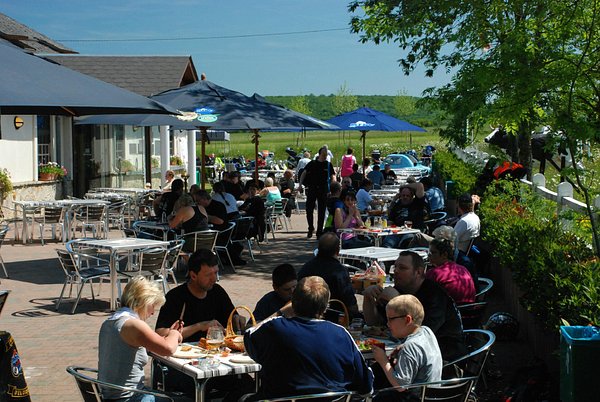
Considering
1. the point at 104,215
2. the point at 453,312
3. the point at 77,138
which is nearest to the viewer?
the point at 453,312

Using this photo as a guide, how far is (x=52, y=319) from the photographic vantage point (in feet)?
33.4

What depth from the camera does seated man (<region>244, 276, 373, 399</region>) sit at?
462 cm

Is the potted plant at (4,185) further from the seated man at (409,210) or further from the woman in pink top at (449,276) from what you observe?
the woman in pink top at (449,276)

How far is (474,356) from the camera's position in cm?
573

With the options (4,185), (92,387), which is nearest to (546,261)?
(92,387)

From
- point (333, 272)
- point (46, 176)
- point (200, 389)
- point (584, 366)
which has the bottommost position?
point (200, 389)

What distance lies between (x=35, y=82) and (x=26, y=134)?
16.9m

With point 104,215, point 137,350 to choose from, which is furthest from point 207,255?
point 104,215

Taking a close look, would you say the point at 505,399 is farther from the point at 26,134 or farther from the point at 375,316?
the point at 26,134

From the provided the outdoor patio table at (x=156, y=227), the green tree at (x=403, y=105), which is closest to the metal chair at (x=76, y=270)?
the outdoor patio table at (x=156, y=227)

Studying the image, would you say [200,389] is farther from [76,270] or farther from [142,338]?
[76,270]

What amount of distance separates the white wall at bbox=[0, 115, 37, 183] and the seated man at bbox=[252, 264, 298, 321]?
16937 millimetres

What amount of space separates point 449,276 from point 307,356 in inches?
119

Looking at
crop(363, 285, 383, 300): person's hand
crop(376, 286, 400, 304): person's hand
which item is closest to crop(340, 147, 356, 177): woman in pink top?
crop(363, 285, 383, 300): person's hand
